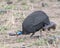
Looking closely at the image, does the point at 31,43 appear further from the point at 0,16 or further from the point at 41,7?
the point at 41,7

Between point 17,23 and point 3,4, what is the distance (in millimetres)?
3179

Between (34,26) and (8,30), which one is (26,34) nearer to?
(34,26)

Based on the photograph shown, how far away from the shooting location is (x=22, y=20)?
34.9ft

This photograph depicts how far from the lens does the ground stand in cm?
765

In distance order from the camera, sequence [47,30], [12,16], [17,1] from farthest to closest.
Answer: [17,1] → [12,16] → [47,30]

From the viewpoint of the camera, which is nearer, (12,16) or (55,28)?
(55,28)

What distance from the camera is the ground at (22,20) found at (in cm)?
765

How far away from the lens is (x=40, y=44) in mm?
7551

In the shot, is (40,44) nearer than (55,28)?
Yes

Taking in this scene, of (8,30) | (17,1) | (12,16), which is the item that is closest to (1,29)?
(8,30)

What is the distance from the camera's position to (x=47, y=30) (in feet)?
29.4

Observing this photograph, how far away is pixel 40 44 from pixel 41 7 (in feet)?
18.0

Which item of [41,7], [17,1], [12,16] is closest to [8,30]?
[12,16]

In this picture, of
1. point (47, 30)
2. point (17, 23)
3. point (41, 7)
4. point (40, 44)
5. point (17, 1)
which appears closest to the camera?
point (40, 44)
